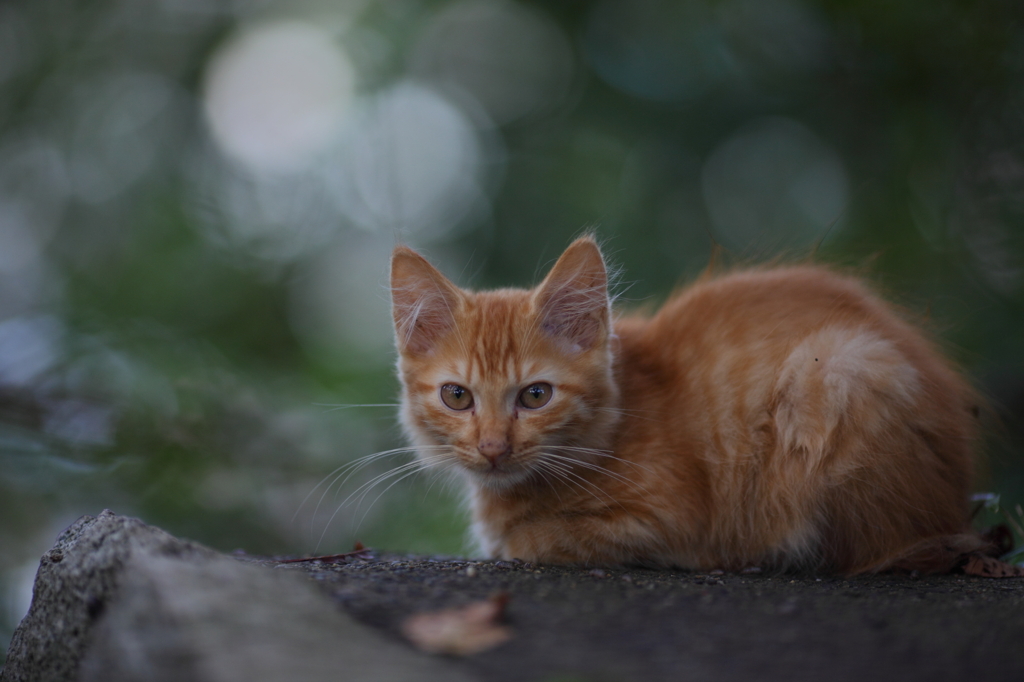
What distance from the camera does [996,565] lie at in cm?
258

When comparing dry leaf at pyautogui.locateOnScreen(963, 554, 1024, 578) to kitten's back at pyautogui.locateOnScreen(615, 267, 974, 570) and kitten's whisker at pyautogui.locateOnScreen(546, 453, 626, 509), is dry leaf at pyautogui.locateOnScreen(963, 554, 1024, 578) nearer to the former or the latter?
kitten's back at pyautogui.locateOnScreen(615, 267, 974, 570)

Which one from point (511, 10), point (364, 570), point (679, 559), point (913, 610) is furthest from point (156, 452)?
point (511, 10)

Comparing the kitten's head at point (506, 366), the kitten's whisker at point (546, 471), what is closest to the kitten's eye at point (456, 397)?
the kitten's head at point (506, 366)

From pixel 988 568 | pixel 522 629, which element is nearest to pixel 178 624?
pixel 522 629

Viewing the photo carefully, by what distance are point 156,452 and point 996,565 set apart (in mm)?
4562

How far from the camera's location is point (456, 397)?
8.79 feet

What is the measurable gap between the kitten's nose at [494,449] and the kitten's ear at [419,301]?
1.92ft

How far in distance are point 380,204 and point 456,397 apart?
518cm

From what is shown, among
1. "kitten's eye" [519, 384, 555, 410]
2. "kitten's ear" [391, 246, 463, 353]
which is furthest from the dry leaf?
"kitten's ear" [391, 246, 463, 353]

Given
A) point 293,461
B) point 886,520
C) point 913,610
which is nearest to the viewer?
point 913,610

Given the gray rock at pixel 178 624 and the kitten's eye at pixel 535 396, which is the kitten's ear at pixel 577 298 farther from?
the gray rock at pixel 178 624

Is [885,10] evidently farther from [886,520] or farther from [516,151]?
[886,520]

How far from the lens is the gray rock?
1.34 meters

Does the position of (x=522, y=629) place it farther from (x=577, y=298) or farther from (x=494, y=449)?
(x=577, y=298)
